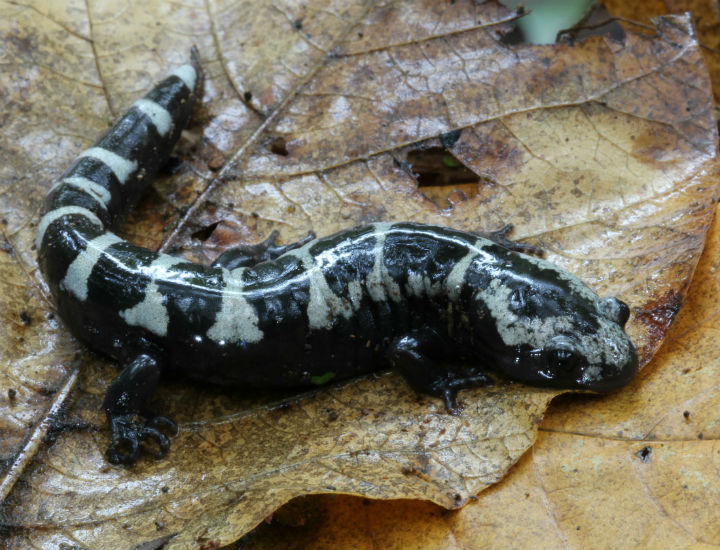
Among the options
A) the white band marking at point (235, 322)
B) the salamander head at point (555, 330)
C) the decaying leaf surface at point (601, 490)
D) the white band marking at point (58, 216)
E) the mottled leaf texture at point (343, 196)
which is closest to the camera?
the decaying leaf surface at point (601, 490)

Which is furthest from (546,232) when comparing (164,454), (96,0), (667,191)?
(96,0)

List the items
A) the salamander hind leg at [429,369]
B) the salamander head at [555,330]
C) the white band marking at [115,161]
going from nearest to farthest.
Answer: the salamander head at [555,330] → the salamander hind leg at [429,369] → the white band marking at [115,161]

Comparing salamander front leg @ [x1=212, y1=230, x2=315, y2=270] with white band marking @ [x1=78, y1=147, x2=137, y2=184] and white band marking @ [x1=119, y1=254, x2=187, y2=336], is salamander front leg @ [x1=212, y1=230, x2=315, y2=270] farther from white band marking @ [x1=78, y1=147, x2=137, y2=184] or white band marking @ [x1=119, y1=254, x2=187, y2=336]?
white band marking @ [x1=78, y1=147, x2=137, y2=184]

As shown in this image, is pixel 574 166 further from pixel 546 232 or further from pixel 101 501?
pixel 101 501

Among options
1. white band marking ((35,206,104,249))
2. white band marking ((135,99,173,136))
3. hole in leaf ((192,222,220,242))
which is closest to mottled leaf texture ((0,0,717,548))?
hole in leaf ((192,222,220,242))

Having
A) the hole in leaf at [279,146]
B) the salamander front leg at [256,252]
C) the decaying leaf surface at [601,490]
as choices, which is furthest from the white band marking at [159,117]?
the decaying leaf surface at [601,490]

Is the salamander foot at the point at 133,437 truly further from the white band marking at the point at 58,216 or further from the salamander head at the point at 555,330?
the salamander head at the point at 555,330
